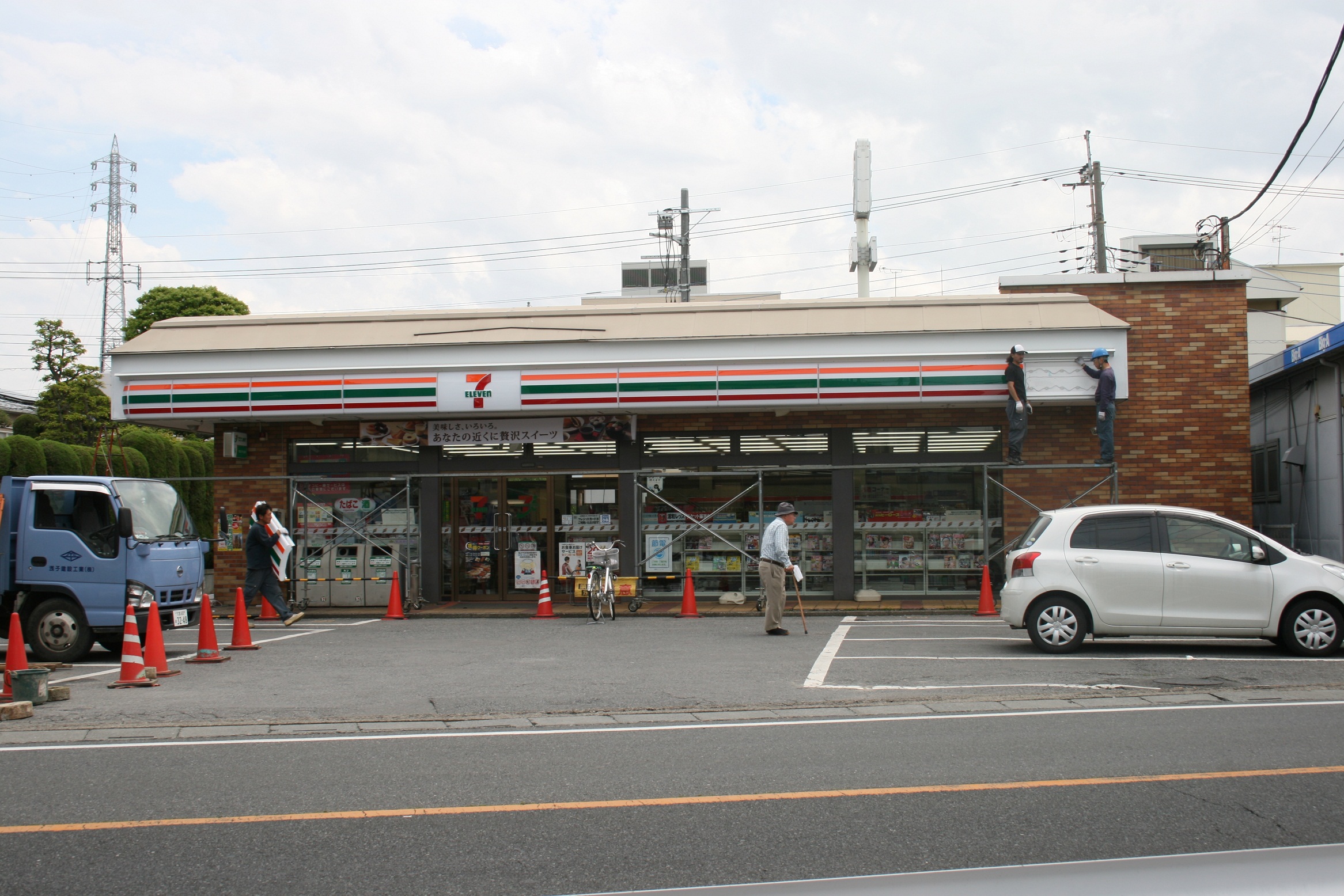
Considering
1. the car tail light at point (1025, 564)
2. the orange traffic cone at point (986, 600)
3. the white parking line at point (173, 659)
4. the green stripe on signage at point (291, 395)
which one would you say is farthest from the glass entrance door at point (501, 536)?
the car tail light at point (1025, 564)

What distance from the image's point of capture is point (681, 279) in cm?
3919

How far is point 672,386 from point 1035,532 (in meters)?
7.24

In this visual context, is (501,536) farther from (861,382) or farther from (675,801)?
(675,801)

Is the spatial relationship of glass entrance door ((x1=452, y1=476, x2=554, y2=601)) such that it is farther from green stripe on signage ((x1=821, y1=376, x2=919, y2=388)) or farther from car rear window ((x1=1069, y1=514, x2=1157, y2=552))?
car rear window ((x1=1069, y1=514, x2=1157, y2=552))

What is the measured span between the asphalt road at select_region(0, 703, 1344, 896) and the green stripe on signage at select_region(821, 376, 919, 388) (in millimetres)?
9826

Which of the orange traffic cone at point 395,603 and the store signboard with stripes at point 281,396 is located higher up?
the store signboard with stripes at point 281,396

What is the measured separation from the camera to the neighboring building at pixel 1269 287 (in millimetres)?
39125

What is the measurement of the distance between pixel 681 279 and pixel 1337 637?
97.7ft

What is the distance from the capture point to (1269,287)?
41.5 m

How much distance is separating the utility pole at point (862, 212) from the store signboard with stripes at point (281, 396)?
1276cm

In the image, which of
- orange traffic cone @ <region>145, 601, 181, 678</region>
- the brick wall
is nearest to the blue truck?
orange traffic cone @ <region>145, 601, 181, 678</region>

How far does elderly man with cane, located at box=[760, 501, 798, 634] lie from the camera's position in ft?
46.1

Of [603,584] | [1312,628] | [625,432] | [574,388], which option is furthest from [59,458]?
[1312,628]

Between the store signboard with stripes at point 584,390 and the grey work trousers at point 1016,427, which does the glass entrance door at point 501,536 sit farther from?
the grey work trousers at point 1016,427
